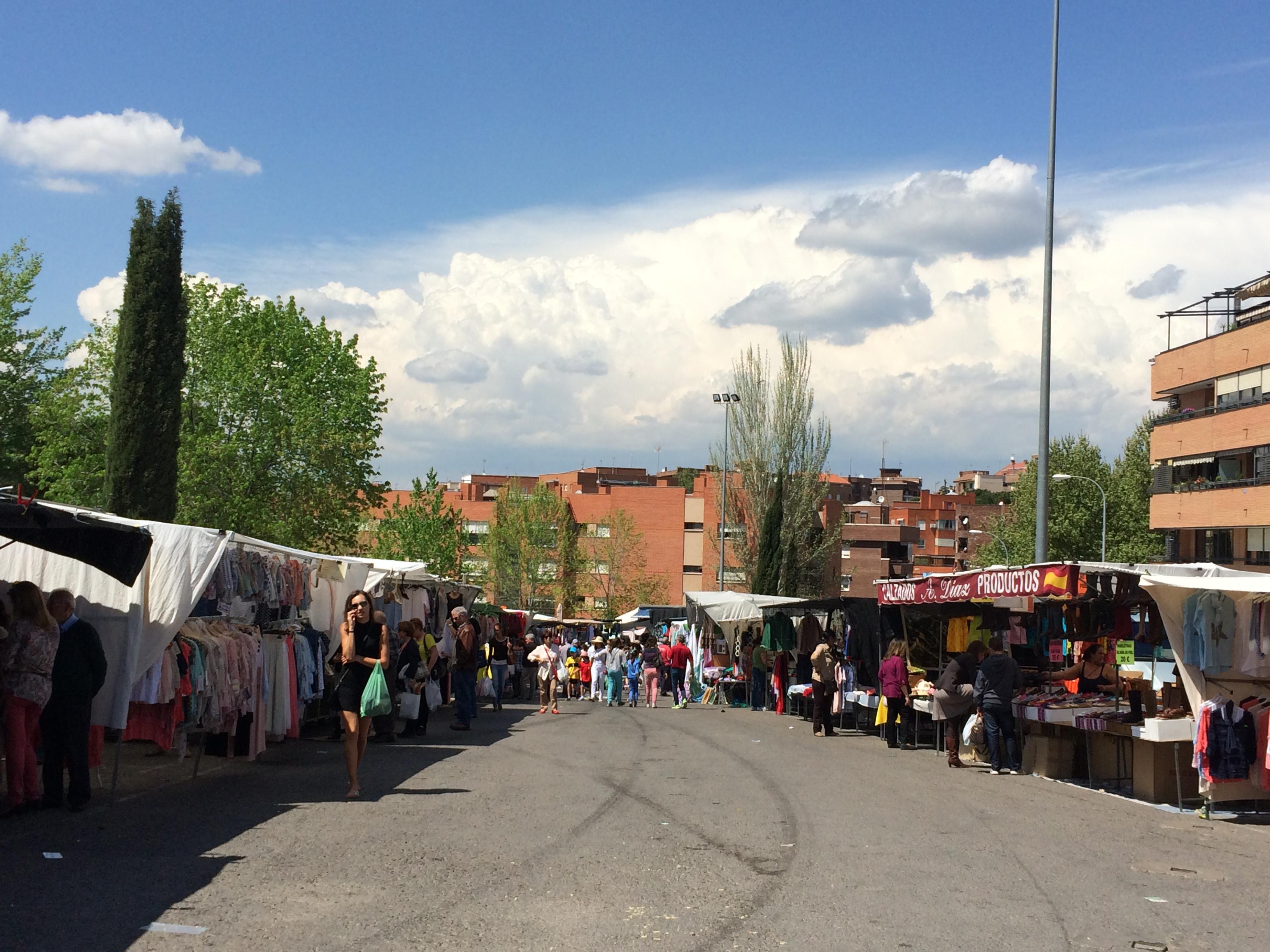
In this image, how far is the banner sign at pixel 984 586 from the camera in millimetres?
15055

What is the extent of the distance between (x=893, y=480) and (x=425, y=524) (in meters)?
120

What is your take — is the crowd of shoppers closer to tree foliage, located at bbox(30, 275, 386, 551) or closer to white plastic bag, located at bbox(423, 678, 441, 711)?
white plastic bag, located at bbox(423, 678, 441, 711)

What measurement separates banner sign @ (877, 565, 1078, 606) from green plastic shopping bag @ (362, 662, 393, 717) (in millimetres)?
8073

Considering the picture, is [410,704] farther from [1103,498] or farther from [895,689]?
[1103,498]

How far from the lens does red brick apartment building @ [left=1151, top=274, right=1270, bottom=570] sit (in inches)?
1820

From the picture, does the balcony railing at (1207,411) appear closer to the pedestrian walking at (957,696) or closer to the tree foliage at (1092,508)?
the tree foliage at (1092,508)

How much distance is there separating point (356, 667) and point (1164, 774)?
8.94 m

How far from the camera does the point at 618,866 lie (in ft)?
29.8

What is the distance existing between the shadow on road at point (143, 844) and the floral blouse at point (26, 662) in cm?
101

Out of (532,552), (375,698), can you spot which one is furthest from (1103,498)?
(375,698)

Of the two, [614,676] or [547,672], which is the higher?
[547,672]

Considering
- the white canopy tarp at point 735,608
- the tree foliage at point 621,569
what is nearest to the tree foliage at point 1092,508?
the tree foliage at point 621,569

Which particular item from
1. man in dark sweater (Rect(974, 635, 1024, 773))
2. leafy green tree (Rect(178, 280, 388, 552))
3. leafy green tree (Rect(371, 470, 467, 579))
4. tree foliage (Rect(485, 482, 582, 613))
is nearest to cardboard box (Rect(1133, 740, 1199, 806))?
man in dark sweater (Rect(974, 635, 1024, 773))

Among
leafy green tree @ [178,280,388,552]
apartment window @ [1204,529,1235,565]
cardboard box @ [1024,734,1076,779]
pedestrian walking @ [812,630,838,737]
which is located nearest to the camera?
cardboard box @ [1024,734,1076,779]
